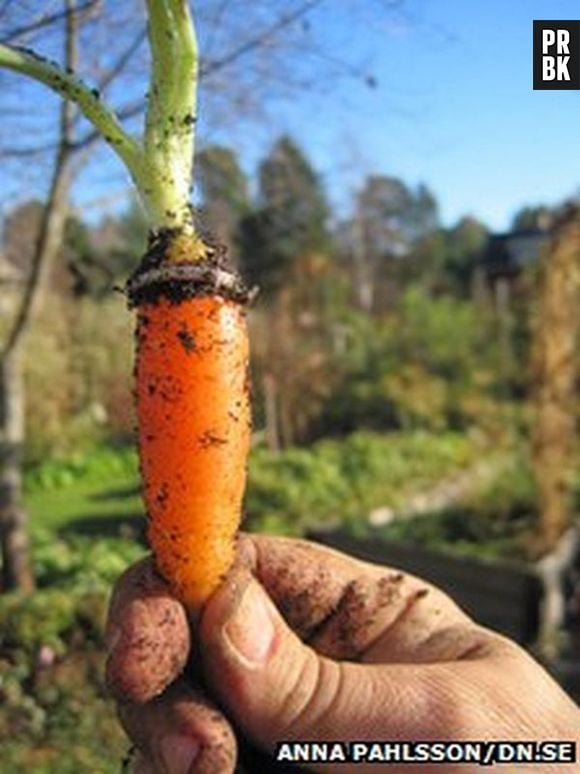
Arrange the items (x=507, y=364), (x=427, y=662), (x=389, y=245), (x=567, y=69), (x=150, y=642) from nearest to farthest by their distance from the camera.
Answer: (x=150, y=642) < (x=427, y=662) < (x=567, y=69) < (x=507, y=364) < (x=389, y=245)

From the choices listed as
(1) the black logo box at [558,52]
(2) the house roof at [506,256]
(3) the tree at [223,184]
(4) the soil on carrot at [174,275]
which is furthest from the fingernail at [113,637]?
(2) the house roof at [506,256]

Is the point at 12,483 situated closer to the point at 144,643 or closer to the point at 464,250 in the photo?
the point at 144,643

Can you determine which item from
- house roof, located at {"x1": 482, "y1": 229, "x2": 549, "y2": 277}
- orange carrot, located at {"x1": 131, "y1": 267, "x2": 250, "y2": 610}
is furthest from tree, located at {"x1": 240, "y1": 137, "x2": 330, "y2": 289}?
house roof, located at {"x1": 482, "y1": 229, "x2": 549, "y2": 277}

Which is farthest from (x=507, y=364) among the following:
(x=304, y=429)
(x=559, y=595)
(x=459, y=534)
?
(x=559, y=595)

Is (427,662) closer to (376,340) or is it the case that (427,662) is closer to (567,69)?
(567,69)

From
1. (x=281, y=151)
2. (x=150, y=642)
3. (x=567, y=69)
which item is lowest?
(x=150, y=642)

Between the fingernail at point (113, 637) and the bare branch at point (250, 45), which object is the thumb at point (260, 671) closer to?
the fingernail at point (113, 637)
